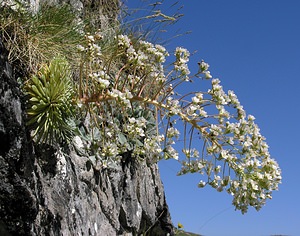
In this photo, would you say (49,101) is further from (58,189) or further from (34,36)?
(34,36)

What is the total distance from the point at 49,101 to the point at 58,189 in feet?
2.37

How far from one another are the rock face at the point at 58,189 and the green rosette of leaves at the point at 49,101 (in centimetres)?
9

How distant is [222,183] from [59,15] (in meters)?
2.65

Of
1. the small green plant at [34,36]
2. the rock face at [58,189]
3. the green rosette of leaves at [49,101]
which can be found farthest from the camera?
the small green plant at [34,36]

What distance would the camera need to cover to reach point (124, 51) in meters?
4.16

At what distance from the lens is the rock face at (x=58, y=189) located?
3459mm

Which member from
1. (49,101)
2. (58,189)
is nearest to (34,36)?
(49,101)

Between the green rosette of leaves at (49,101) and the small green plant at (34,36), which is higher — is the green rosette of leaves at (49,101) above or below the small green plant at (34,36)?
below

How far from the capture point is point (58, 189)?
4137mm

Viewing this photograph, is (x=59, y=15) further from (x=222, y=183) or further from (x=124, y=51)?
(x=222, y=183)

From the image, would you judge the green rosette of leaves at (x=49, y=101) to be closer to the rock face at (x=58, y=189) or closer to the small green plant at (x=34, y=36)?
the rock face at (x=58, y=189)

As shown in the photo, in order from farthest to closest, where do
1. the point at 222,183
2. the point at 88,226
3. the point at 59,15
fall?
the point at 59,15, the point at 88,226, the point at 222,183

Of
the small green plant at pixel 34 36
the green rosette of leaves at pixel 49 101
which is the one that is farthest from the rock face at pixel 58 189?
the small green plant at pixel 34 36

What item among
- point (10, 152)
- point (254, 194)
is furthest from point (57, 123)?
point (254, 194)
